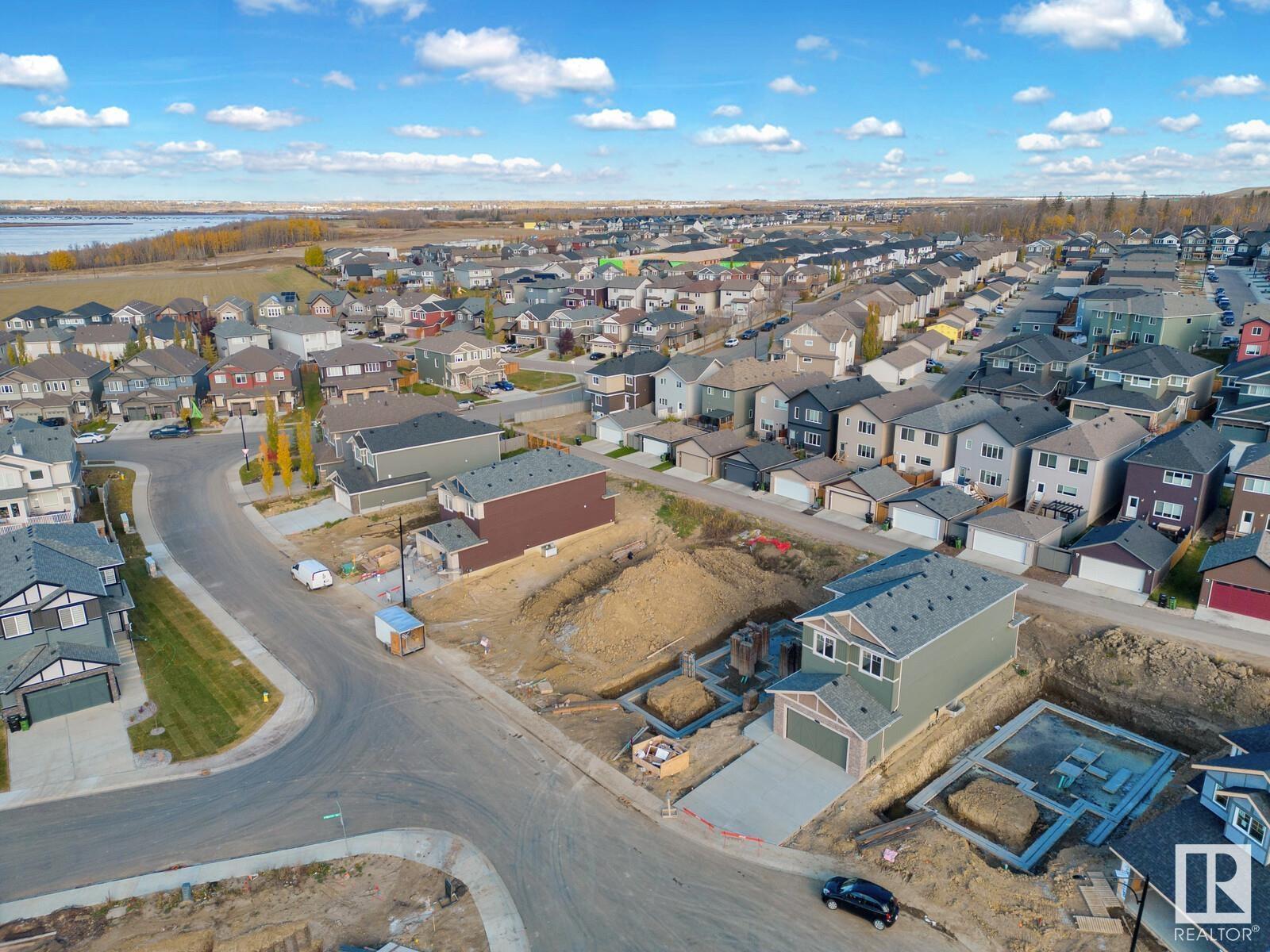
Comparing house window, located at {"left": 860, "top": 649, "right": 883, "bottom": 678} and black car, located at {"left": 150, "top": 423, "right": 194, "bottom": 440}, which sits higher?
house window, located at {"left": 860, "top": 649, "right": 883, "bottom": 678}

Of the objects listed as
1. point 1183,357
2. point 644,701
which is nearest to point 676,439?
point 644,701

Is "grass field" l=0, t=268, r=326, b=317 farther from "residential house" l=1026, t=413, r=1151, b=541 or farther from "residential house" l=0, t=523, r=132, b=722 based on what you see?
"residential house" l=1026, t=413, r=1151, b=541

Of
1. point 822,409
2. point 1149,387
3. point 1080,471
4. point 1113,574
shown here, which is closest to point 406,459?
point 822,409

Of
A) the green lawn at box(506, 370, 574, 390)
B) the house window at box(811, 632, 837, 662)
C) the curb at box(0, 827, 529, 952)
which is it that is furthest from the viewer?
the green lawn at box(506, 370, 574, 390)

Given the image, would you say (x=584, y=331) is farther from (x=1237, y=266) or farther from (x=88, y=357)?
(x=1237, y=266)

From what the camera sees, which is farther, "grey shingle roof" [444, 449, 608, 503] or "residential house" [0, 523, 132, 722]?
"grey shingle roof" [444, 449, 608, 503]

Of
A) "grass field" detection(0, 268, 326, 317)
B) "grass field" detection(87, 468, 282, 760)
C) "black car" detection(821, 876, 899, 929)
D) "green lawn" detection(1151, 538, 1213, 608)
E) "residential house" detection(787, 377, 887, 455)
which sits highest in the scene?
"grass field" detection(0, 268, 326, 317)

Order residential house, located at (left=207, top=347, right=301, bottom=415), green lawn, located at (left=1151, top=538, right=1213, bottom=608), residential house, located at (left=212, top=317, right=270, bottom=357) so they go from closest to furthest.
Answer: green lawn, located at (left=1151, top=538, right=1213, bottom=608)
residential house, located at (left=207, top=347, right=301, bottom=415)
residential house, located at (left=212, top=317, right=270, bottom=357)

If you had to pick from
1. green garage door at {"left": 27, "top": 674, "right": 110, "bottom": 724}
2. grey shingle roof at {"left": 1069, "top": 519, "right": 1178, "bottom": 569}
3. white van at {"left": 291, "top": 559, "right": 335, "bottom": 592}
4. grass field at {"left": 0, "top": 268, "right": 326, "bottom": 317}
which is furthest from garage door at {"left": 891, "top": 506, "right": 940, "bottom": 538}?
grass field at {"left": 0, "top": 268, "right": 326, "bottom": 317}
